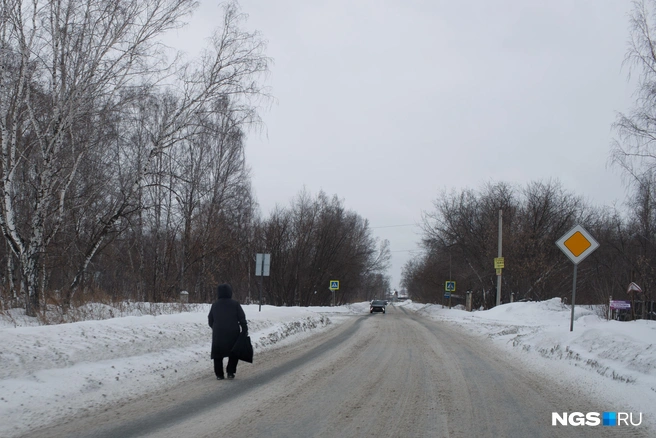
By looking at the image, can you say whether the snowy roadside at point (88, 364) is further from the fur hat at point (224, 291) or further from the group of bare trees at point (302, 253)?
the group of bare trees at point (302, 253)

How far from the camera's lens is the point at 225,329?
8.77m

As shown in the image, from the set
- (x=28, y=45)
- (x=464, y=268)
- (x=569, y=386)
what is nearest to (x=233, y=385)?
(x=569, y=386)

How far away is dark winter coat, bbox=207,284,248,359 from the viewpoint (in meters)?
8.70

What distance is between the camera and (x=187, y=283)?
2772 centimetres

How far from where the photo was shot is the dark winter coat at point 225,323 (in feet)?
28.5

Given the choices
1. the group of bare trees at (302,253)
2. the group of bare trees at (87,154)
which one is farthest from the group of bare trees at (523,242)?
the group of bare trees at (87,154)

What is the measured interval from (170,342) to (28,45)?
9.82 metres

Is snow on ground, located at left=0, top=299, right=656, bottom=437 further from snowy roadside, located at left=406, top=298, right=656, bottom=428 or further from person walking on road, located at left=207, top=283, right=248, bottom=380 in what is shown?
person walking on road, located at left=207, top=283, right=248, bottom=380

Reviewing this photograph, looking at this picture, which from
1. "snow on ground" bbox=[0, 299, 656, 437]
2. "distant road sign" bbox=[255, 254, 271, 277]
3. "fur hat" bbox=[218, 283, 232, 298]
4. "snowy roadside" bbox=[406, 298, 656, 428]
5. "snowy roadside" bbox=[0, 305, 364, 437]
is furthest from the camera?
"distant road sign" bbox=[255, 254, 271, 277]

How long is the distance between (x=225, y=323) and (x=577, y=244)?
9.26 meters

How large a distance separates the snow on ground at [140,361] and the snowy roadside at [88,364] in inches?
0.5

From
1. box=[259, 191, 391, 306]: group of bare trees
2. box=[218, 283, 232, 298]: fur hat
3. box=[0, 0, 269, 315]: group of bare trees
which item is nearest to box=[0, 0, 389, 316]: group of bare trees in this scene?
box=[0, 0, 269, 315]: group of bare trees

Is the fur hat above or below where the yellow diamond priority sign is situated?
below

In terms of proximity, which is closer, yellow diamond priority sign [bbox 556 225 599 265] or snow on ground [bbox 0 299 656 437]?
snow on ground [bbox 0 299 656 437]
